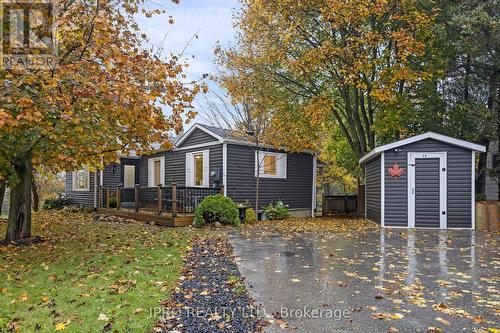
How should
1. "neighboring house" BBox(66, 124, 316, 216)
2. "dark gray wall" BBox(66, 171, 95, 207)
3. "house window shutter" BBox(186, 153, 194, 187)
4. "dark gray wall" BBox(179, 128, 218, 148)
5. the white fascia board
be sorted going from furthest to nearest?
1. "dark gray wall" BBox(66, 171, 95, 207)
2. "house window shutter" BBox(186, 153, 194, 187)
3. "dark gray wall" BBox(179, 128, 218, 148)
4. "neighboring house" BBox(66, 124, 316, 216)
5. the white fascia board

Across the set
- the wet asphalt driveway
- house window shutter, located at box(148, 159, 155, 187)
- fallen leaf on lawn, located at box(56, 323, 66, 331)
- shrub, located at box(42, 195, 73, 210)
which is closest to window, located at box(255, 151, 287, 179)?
house window shutter, located at box(148, 159, 155, 187)

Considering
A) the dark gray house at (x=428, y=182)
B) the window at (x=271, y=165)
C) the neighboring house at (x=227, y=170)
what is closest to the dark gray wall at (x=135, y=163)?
the neighboring house at (x=227, y=170)

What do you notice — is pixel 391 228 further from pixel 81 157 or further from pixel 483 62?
pixel 81 157

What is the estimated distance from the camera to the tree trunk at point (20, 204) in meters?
8.17

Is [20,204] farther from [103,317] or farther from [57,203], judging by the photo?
[57,203]

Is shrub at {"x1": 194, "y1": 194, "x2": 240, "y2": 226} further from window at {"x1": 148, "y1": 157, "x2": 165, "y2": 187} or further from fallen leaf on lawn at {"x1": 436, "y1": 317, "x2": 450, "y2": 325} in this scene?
fallen leaf on lawn at {"x1": 436, "y1": 317, "x2": 450, "y2": 325}

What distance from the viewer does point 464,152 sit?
431 inches

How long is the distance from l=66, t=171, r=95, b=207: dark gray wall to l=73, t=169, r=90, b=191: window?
237 millimetres

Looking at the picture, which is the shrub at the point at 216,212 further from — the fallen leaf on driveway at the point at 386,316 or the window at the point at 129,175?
the window at the point at 129,175

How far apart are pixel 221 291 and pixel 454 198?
29.8 feet

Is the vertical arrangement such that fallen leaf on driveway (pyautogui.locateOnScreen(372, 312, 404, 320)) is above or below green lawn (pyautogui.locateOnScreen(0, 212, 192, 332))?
above

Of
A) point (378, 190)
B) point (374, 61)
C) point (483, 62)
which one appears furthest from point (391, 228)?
point (483, 62)

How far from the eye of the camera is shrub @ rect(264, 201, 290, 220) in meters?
14.8
